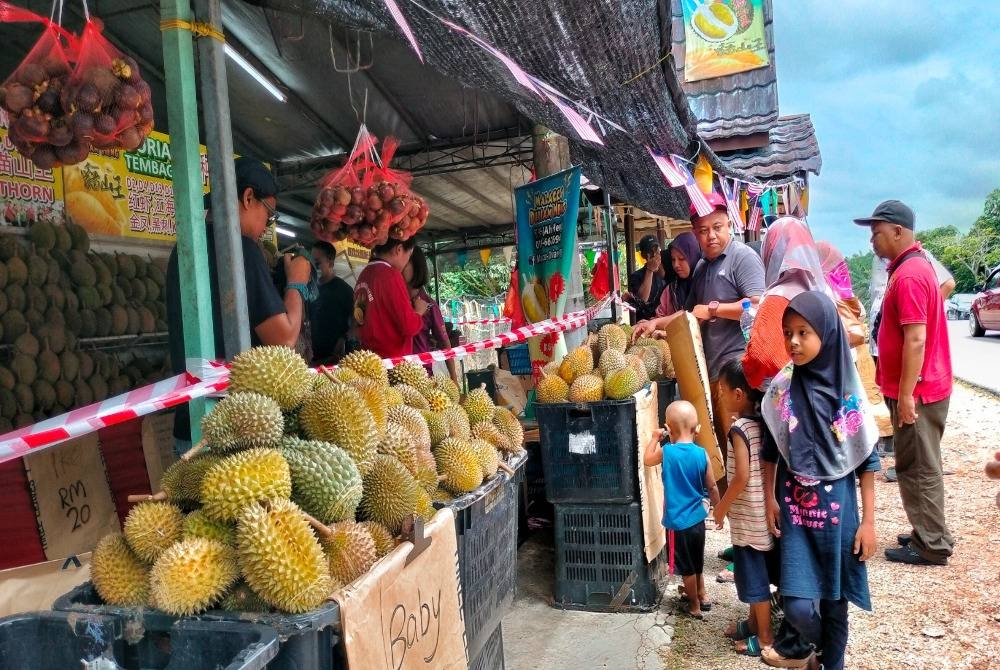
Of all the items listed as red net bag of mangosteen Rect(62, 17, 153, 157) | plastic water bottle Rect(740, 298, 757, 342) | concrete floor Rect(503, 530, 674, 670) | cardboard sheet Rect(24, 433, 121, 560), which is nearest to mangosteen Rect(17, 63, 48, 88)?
red net bag of mangosteen Rect(62, 17, 153, 157)

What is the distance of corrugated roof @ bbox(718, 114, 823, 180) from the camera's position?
11.5m

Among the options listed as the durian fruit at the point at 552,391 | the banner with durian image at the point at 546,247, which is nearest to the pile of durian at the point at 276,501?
the durian fruit at the point at 552,391

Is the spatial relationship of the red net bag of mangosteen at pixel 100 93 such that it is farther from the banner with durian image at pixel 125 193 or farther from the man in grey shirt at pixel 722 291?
the man in grey shirt at pixel 722 291

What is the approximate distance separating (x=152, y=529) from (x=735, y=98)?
43.4 ft

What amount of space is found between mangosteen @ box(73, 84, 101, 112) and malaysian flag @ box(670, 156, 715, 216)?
4631 millimetres

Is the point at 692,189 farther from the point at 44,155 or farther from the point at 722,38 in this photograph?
the point at 722,38

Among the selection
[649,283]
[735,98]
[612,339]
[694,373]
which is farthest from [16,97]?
[735,98]

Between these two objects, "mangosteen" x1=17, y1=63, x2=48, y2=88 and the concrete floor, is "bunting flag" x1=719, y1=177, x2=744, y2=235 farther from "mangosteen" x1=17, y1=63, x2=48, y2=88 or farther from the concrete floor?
"mangosteen" x1=17, y1=63, x2=48, y2=88

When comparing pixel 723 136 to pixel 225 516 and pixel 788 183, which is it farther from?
pixel 225 516

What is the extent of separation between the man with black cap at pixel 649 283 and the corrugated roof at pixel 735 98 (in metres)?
4.90

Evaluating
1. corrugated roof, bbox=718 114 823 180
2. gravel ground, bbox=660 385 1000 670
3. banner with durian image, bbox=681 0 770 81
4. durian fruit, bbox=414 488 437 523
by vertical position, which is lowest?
gravel ground, bbox=660 385 1000 670

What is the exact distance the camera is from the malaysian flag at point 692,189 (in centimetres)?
604

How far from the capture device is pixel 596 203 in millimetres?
10516

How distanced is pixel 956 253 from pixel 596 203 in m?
54.4
